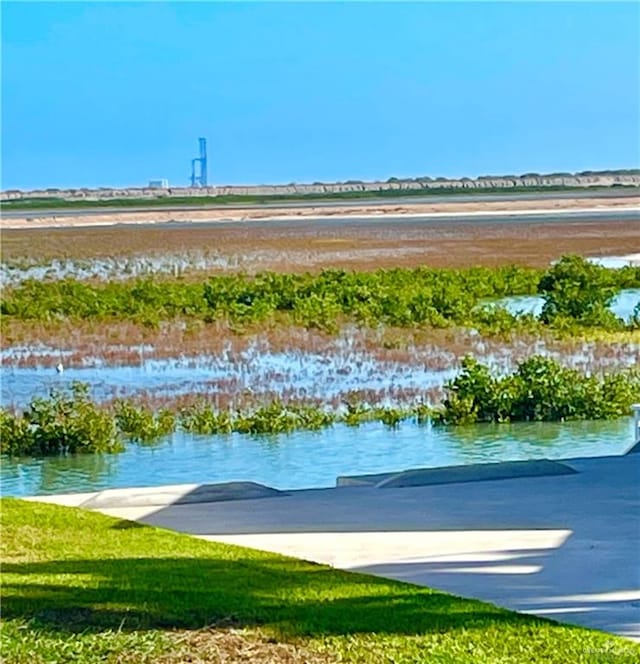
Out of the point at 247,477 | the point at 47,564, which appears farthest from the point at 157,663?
the point at 247,477

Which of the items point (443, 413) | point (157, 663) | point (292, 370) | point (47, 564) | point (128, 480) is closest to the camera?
point (157, 663)

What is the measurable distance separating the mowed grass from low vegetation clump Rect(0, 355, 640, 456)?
728 centimetres

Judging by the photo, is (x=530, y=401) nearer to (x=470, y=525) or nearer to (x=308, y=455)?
(x=308, y=455)

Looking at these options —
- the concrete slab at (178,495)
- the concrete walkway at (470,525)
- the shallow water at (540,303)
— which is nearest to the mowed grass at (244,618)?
the concrete walkway at (470,525)

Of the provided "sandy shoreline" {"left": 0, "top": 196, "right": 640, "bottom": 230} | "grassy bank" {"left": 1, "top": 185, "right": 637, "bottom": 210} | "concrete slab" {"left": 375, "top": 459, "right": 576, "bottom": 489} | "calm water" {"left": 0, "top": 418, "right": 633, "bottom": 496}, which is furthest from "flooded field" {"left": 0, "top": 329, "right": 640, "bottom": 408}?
"grassy bank" {"left": 1, "top": 185, "right": 637, "bottom": 210}

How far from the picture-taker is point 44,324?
81.0ft

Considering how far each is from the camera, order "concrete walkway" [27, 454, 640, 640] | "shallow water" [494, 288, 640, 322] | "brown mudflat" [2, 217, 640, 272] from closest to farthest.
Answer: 1. "concrete walkway" [27, 454, 640, 640]
2. "shallow water" [494, 288, 640, 322]
3. "brown mudflat" [2, 217, 640, 272]

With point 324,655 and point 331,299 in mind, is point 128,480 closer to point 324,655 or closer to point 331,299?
point 324,655

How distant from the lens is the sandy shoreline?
241 ft

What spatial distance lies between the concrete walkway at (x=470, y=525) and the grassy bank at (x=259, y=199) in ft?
294

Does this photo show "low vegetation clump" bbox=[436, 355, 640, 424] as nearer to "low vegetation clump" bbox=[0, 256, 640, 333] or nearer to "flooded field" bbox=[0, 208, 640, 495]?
"flooded field" bbox=[0, 208, 640, 495]

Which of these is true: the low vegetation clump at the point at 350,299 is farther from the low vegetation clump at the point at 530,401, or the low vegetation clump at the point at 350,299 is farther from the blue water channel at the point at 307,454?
the low vegetation clump at the point at 530,401

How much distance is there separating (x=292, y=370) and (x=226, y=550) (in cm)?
1187

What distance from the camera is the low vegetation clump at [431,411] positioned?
565 inches
